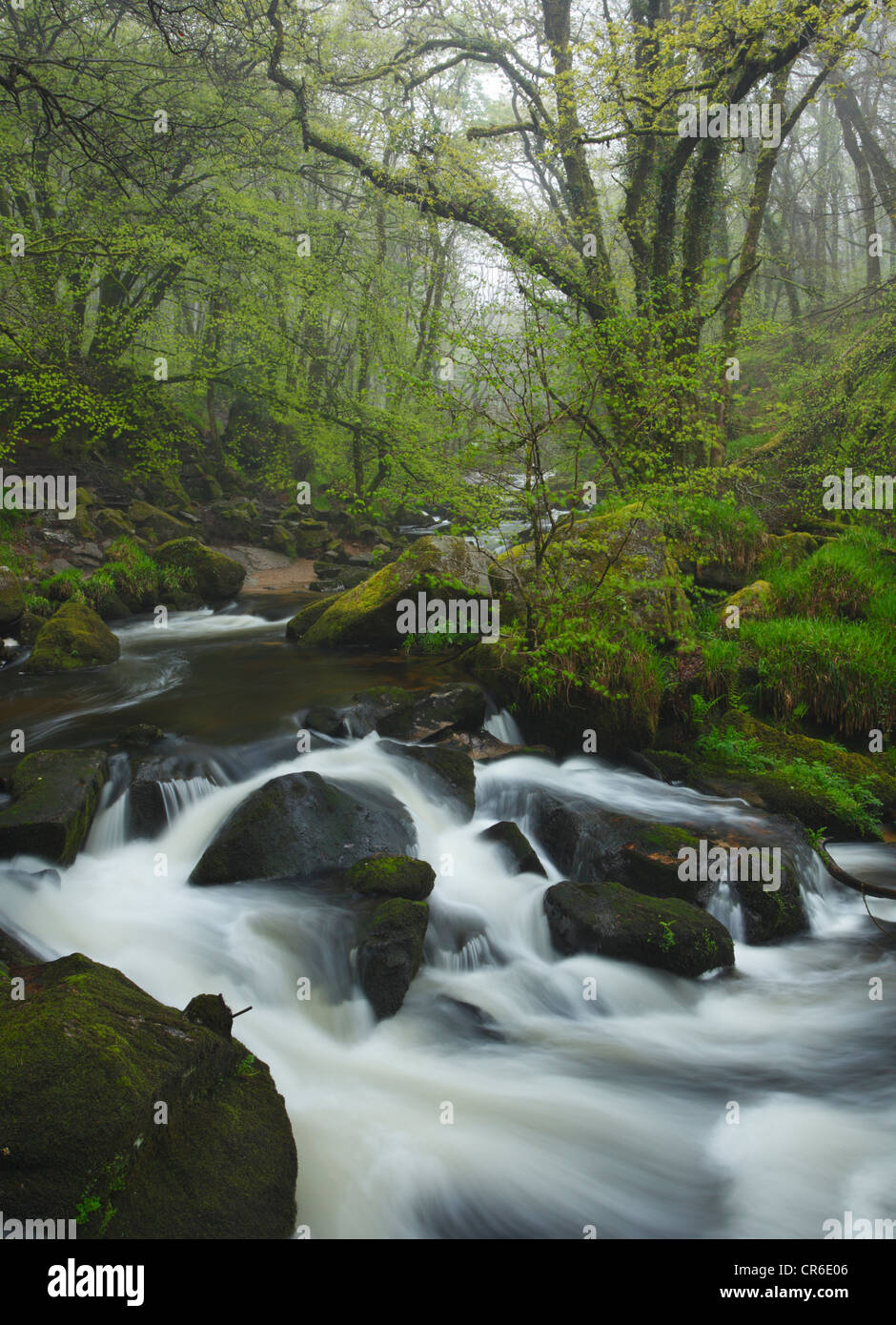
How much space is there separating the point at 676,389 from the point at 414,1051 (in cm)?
796

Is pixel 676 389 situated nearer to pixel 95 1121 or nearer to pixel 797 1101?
pixel 797 1101

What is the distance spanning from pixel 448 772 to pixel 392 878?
5.98 feet

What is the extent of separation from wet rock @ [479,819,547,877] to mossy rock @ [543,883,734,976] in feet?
2.14

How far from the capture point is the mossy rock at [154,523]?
630 inches

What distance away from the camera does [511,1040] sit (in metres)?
4.57

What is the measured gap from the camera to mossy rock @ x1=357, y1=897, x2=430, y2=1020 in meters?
4.49

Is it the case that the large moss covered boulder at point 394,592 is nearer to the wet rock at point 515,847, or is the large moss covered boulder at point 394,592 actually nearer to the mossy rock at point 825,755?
the mossy rock at point 825,755

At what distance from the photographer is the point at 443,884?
5.71 meters

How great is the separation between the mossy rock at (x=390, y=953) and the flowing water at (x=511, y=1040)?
0.15m

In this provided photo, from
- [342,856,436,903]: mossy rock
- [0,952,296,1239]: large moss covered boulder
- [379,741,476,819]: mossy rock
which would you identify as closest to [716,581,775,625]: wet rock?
[379,741,476,819]: mossy rock

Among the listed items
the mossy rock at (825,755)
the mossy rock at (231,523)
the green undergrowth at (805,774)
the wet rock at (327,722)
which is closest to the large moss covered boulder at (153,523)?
the mossy rock at (231,523)

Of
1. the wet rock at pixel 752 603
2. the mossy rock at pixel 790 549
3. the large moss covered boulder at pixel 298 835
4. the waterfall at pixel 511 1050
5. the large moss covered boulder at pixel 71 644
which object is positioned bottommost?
the waterfall at pixel 511 1050

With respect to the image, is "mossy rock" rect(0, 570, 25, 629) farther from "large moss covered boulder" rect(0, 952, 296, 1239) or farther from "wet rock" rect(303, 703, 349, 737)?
"large moss covered boulder" rect(0, 952, 296, 1239)
